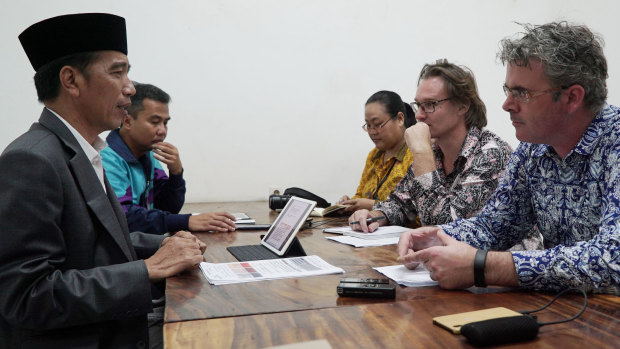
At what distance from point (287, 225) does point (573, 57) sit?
3.27 ft

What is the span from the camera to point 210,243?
173cm

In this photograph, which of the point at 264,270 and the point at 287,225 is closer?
the point at 264,270

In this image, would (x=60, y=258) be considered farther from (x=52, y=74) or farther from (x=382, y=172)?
(x=382, y=172)

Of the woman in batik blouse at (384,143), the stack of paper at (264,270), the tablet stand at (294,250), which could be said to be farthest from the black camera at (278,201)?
the stack of paper at (264,270)

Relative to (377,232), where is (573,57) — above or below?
above

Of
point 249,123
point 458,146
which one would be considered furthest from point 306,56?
point 458,146

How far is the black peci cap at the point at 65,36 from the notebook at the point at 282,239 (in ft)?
2.53

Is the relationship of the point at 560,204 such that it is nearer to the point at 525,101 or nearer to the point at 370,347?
the point at 525,101

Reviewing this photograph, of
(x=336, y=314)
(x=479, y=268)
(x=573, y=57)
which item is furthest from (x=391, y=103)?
(x=336, y=314)

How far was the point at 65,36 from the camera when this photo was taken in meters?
1.23

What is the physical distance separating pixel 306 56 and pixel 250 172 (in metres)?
0.99

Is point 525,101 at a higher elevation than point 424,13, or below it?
below

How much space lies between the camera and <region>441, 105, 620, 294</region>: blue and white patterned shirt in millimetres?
1003

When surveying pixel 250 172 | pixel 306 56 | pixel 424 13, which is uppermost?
pixel 424 13
